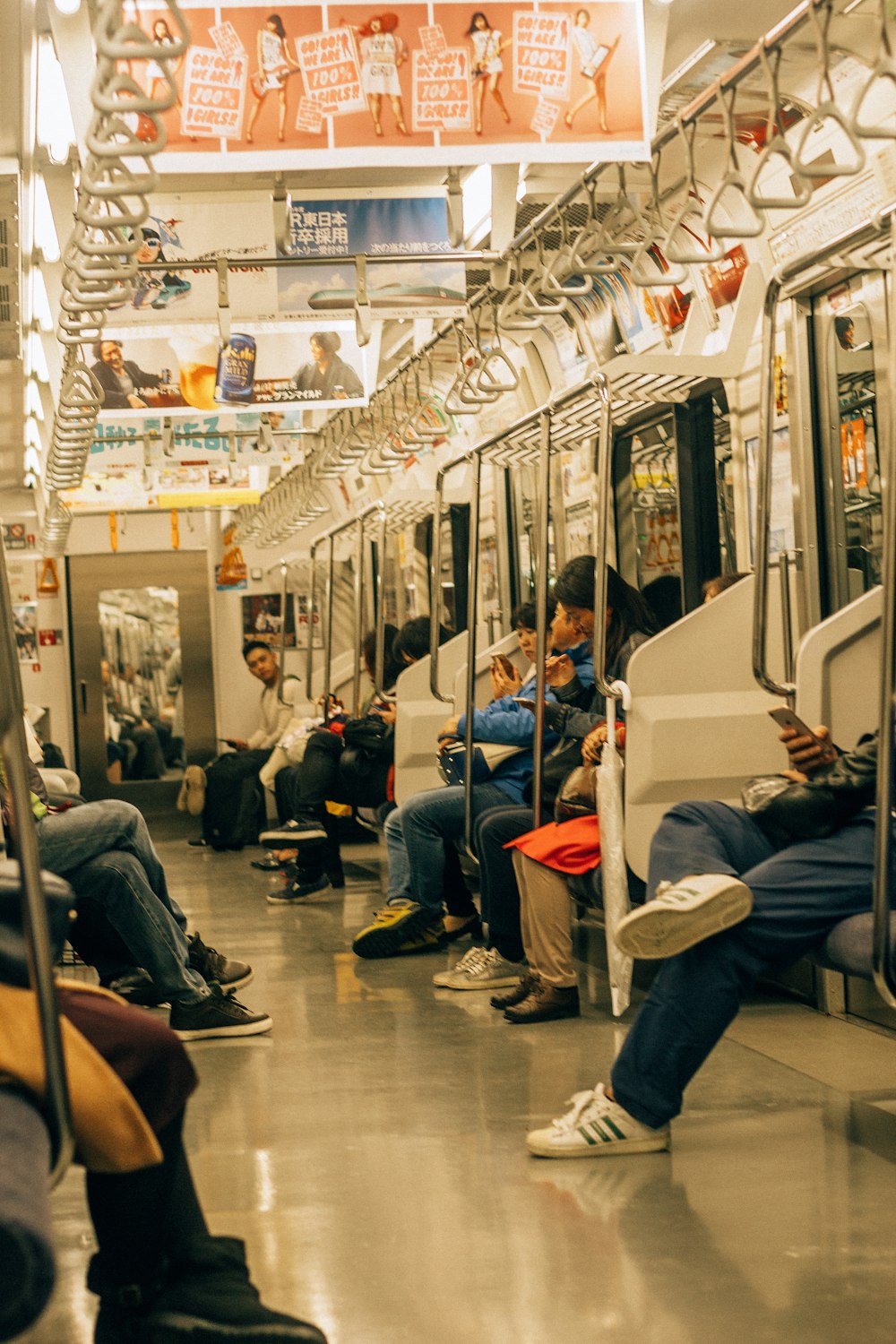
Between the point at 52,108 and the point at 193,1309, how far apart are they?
3.78 meters

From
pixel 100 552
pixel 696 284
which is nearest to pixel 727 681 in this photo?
pixel 696 284

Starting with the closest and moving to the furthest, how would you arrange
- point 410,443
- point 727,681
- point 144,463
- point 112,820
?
point 112,820 < point 727,681 < point 410,443 < point 144,463

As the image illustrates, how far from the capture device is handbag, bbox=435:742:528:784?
17.6ft

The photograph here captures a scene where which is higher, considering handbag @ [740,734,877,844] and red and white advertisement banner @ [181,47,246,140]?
red and white advertisement banner @ [181,47,246,140]

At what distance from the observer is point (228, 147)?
380 centimetres

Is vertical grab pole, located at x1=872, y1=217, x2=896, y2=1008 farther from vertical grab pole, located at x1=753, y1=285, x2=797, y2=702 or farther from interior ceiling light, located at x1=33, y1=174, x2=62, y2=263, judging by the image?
interior ceiling light, located at x1=33, y1=174, x2=62, y2=263

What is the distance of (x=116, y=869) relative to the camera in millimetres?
4164

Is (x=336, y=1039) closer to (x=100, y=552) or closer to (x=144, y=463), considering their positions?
(x=144, y=463)

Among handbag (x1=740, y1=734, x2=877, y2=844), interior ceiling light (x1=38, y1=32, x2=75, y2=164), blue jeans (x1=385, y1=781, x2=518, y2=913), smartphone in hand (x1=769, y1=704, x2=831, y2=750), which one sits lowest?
blue jeans (x1=385, y1=781, x2=518, y2=913)

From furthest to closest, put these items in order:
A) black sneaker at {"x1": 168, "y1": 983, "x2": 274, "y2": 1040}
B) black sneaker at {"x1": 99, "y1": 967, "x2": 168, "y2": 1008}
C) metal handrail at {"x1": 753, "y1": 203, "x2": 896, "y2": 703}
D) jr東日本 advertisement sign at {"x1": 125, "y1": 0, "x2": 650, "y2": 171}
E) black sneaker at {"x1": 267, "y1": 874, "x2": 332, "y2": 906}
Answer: black sneaker at {"x1": 267, "y1": 874, "x2": 332, "y2": 906}
black sneaker at {"x1": 99, "y1": 967, "x2": 168, "y2": 1008}
black sneaker at {"x1": 168, "y1": 983, "x2": 274, "y2": 1040}
jr東日本 advertisement sign at {"x1": 125, "y1": 0, "x2": 650, "y2": 171}
metal handrail at {"x1": 753, "y1": 203, "x2": 896, "y2": 703}

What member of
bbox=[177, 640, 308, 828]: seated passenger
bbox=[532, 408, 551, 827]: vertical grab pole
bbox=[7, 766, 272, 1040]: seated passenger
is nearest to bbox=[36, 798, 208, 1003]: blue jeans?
bbox=[7, 766, 272, 1040]: seated passenger

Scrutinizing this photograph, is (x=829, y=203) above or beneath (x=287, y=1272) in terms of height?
above

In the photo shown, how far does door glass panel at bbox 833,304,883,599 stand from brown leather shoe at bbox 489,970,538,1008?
4.89 ft

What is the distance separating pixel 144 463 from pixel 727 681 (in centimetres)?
606
